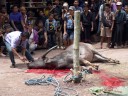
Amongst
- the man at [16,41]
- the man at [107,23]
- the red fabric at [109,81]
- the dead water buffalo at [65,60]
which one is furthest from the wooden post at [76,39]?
the man at [107,23]

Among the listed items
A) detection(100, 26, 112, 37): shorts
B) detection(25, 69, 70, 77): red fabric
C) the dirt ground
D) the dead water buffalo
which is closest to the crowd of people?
detection(100, 26, 112, 37): shorts

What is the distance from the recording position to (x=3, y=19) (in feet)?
41.7

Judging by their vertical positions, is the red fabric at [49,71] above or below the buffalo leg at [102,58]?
below

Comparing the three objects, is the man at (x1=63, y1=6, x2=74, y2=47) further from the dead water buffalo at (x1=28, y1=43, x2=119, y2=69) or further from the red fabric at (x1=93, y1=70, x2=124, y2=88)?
the red fabric at (x1=93, y1=70, x2=124, y2=88)

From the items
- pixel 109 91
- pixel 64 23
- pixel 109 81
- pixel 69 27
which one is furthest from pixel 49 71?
pixel 64 23

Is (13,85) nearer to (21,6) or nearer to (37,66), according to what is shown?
(37,66)

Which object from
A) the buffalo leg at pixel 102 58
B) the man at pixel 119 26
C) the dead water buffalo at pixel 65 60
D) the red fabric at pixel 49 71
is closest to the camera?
the red fabric at pixel 49 71

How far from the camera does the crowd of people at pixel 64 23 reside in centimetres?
1307

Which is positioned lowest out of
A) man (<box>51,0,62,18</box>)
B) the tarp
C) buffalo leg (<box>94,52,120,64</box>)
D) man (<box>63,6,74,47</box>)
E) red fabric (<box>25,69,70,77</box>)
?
red fabric (<box>25,69,70,77</box>)

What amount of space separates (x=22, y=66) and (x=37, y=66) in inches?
24.2

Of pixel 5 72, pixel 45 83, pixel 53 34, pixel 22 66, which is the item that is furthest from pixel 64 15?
pixel 45 83

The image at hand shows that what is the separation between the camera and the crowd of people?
13070 mm

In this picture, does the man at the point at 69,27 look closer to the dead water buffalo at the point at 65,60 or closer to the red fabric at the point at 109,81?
the dead water buffalo at the point at 65,60

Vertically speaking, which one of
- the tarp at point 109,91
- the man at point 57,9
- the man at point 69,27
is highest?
the man at point 57,9
